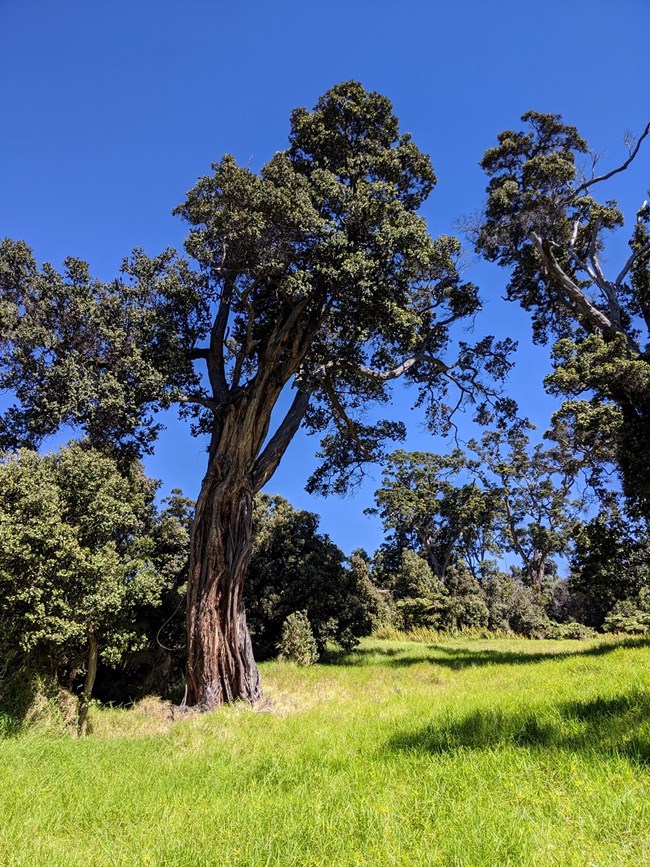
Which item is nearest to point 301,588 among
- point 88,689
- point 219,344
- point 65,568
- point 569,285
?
point 88,689

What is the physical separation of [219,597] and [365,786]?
5814mm

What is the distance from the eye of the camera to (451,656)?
13.5 meters

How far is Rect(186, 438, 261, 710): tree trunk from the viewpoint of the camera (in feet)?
28.1

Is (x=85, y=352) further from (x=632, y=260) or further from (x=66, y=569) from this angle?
(x=632, y=260)

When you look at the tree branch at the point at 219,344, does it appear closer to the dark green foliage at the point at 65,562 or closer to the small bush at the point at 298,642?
the dark green foliage at the point at 65,562

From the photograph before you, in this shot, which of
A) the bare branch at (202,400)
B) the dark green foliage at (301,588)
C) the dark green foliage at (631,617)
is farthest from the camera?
the dark green foliage at (631,617)

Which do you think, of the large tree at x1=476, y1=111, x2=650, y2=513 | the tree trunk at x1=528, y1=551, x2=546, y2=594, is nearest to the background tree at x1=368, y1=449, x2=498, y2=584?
the tree trunk at x1=528, y1=551, x2=546, y2=594

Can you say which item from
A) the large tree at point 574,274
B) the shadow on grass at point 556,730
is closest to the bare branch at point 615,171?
the large tree at point 574,274

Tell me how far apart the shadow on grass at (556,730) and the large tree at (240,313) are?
4866 millimetres

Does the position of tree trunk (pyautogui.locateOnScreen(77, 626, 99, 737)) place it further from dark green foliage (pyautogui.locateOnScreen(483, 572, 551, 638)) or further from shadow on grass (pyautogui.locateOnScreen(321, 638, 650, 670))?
dark green foliage (pyautogui.locateOnScreen(483, 572, 551, 638))

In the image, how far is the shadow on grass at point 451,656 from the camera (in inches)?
436

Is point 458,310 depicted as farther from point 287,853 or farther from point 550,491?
point 550,491

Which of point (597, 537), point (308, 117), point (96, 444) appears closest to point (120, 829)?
point (96, 444)

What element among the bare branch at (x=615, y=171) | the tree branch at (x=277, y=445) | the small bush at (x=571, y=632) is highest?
the bare branch at (x=615, y=171)
